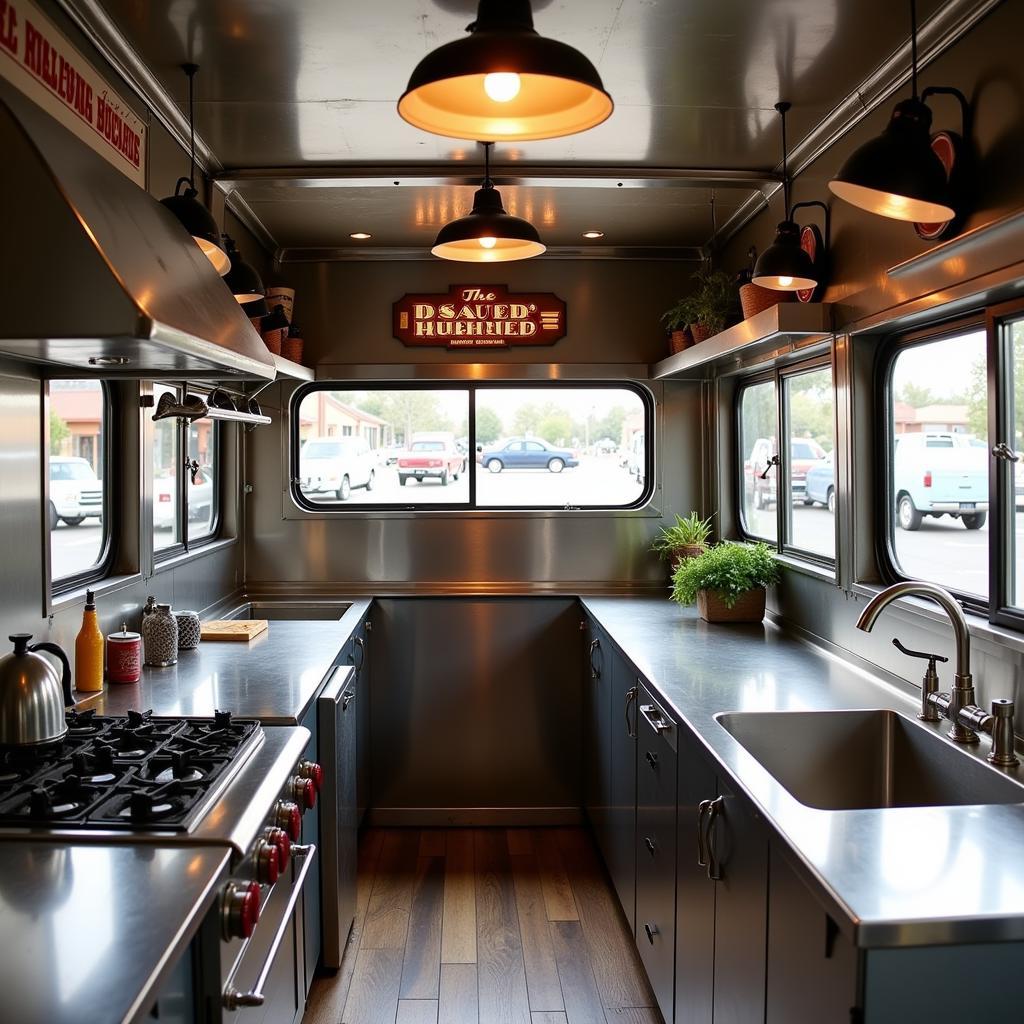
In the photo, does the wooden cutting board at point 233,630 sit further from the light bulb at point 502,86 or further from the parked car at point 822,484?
the light bulb at point 502,86

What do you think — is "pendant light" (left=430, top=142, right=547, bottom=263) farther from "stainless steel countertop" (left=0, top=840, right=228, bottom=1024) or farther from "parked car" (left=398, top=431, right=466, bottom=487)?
"parked car" (left=398, top=431, right=466, bottom=487)

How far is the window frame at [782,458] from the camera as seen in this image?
3.23m

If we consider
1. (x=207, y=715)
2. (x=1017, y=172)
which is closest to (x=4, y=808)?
(x=207, y=715)

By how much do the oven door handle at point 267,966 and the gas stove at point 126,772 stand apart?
0.29m

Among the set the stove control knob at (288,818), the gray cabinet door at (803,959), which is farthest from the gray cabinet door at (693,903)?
the stove control knob at (288,818)

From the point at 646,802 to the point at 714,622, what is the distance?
1.06 m

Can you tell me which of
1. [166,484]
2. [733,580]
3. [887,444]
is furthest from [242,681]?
[887,444]

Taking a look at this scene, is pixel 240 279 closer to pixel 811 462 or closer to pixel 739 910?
pixel 811 462

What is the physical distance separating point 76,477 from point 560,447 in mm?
2547

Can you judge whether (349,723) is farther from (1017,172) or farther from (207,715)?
(1017,172)

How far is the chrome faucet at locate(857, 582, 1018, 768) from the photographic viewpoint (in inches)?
80.1

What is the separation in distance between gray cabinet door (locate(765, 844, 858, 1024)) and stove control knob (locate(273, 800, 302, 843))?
39.1 inches

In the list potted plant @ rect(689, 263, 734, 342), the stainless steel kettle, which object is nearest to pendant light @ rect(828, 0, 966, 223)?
potted plant @ rect(689, 263, 734, 342)

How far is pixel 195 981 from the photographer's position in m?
1.58
